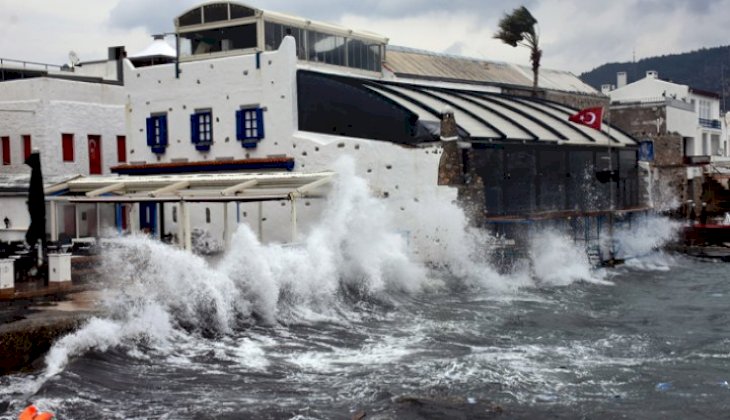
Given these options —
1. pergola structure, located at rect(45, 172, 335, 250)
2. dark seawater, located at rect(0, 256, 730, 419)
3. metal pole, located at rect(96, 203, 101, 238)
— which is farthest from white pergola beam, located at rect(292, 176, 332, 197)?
metal pole, located at rect(96, 203, 101, 238)

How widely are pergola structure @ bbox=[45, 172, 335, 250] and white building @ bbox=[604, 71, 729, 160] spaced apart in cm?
2780

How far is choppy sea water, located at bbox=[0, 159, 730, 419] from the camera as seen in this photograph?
1400 centimetres

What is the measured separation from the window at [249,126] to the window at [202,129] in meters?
1.40

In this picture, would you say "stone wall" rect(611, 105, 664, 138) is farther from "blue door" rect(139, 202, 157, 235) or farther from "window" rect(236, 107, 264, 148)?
"blue door" rect(139, 202, 157, 235)

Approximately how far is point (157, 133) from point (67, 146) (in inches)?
180

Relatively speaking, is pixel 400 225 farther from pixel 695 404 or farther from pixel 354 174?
pixel 695 404

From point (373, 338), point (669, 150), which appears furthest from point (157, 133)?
point (669, 150)

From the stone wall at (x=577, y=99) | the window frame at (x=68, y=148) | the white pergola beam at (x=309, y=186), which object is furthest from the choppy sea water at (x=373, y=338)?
the stone wall at (x=577, y=99)

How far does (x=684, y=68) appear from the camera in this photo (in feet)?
598

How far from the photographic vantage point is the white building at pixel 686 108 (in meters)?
49.3

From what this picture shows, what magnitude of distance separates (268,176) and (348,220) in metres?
2.80

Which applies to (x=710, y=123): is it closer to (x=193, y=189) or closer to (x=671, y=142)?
(x=671, y=142)

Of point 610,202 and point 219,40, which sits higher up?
point 219,40

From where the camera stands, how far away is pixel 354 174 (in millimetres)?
28641
